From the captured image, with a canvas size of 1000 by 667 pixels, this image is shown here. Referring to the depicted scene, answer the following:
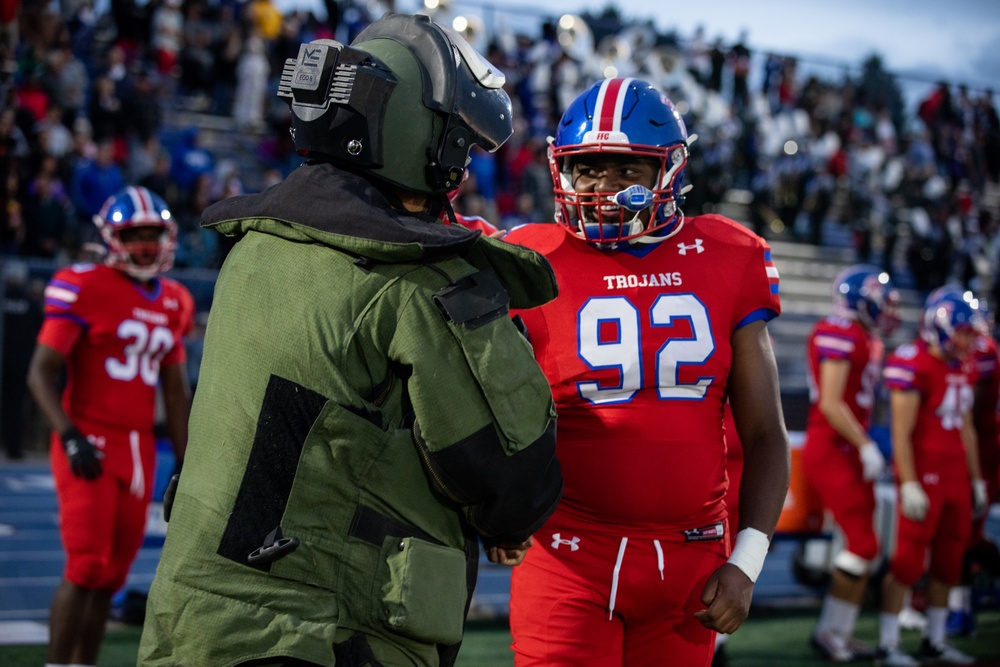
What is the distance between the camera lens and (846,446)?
20.9 ft

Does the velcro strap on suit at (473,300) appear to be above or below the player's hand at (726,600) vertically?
above

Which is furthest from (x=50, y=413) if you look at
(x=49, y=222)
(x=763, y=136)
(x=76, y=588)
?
(x=763, y=136)

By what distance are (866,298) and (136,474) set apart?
159 inches

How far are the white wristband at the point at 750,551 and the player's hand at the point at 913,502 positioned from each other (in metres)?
4.02

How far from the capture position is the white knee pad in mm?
6191

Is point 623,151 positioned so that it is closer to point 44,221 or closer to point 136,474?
point 136,474

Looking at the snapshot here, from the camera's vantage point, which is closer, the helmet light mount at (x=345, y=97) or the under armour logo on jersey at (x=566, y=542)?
the helmet light mount at (x=345, y=97)

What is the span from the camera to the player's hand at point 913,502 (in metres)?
6.20

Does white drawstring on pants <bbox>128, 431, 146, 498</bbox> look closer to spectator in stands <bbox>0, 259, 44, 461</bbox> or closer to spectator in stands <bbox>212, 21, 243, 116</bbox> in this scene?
spectator in stands <bbox>0, 259, 44, 461</bbox>

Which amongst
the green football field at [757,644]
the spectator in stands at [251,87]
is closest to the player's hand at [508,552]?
the green football field at [757,644]

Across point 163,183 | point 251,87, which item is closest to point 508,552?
point 163,183

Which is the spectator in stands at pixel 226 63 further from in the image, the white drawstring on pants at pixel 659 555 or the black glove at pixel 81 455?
the white drawstring on pants at pixel 659 555

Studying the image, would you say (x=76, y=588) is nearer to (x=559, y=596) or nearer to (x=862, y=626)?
(x=559, y=596)

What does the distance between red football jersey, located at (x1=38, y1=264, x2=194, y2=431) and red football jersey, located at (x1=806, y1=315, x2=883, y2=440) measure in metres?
3.51
